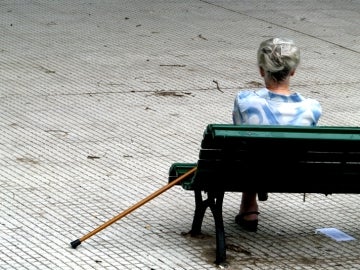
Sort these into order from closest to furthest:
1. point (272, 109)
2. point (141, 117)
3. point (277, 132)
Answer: point (277, 132)
point (272, 109)
point (141, 117)

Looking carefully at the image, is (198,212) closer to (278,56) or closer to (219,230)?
(219,230)

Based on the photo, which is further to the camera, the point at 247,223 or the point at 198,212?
the point at 247,223

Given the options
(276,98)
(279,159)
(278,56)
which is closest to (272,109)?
(276,98)

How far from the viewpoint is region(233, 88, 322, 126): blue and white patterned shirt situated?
19.2ft

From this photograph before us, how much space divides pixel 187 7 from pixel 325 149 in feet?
26.1

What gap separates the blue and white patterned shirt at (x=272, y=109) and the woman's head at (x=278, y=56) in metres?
0.17

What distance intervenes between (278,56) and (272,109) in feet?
1.06

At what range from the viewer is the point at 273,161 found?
217 inches

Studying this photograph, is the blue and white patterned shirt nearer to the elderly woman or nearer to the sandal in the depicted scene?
the elderly woman

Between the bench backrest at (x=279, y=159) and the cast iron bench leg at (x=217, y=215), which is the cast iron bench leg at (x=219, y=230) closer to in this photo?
the cast iron bench leg at (x=217, y=215)

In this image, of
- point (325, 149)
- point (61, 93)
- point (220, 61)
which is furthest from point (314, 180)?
point (220, 61)

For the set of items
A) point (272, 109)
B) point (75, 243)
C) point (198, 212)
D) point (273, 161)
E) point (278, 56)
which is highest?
point (278, 56)

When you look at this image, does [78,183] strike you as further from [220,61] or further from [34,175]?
[220,61]

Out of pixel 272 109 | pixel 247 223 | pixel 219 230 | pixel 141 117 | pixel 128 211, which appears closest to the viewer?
pixel 219 230
